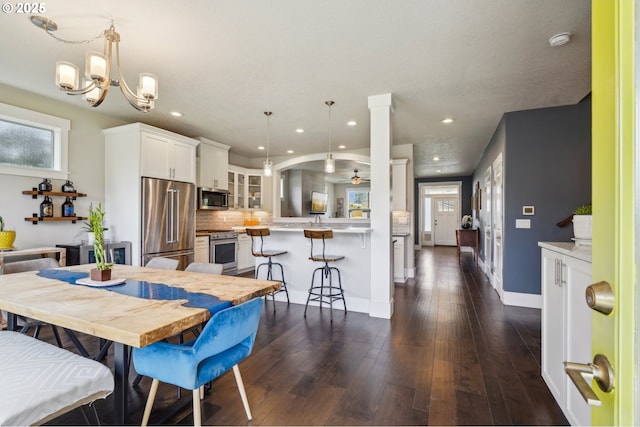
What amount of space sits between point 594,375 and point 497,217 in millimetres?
5032

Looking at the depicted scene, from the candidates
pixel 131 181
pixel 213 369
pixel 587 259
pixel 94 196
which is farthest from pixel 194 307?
pixel 94 196

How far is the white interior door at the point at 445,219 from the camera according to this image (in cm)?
1164

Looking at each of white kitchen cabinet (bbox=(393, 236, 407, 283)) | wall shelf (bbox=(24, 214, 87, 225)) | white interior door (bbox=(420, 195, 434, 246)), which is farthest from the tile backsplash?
white interior door (bbox=(420, 195, 434, 246))

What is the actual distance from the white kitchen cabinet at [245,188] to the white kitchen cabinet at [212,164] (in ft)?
1.05

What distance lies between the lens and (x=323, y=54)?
268 cm

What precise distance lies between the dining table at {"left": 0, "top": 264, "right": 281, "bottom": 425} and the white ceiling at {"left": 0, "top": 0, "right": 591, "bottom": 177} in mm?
1912

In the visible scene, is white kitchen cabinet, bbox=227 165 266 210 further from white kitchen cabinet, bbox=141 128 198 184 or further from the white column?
the white column

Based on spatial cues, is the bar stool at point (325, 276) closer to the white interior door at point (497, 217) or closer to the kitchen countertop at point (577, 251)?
the kitchen countertop at point (577, 251)

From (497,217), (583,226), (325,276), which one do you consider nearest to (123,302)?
(583,226)

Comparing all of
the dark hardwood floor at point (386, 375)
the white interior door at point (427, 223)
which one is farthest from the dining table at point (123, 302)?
the white interior door at point (427, 223)

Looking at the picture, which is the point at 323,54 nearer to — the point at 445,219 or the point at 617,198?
the point at 617,198

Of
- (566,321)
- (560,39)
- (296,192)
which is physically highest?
(560,39)

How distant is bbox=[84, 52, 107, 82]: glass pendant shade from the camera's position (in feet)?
6.32

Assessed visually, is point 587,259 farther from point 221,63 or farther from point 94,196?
point 94,196
